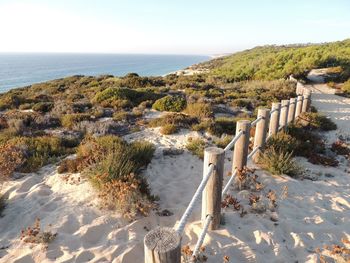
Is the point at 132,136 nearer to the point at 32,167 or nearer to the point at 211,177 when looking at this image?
the point at 32,167

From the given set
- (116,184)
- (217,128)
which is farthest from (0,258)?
(217,128)

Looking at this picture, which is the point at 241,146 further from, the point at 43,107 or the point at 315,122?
the point at 43,107

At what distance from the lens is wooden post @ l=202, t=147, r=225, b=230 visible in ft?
12.4

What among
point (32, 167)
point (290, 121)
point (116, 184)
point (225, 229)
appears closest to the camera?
point (225, 229)

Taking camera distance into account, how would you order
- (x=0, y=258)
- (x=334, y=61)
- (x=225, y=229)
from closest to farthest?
(x=0, y=258), (x=225, y=229), (x=334, y=61)

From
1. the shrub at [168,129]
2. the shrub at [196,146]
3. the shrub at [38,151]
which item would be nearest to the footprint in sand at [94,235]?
the shrub at [38,151]

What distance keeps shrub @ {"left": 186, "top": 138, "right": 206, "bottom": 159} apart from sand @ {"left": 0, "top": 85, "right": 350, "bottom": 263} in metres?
0.64

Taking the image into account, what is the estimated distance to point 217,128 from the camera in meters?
9.12

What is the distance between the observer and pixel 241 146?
214 inches

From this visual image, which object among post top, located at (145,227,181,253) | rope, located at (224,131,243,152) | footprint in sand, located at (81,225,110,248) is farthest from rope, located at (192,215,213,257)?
footprint in sand, located at (81,225,110,248)

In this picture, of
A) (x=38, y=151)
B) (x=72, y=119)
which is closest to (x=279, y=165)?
(x=38, y=151)

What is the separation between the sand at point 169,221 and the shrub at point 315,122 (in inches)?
152

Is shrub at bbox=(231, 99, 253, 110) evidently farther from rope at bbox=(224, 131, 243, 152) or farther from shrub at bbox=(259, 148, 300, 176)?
rope at bbox=(224, 131, 243, 152)

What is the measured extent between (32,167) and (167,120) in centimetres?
464
